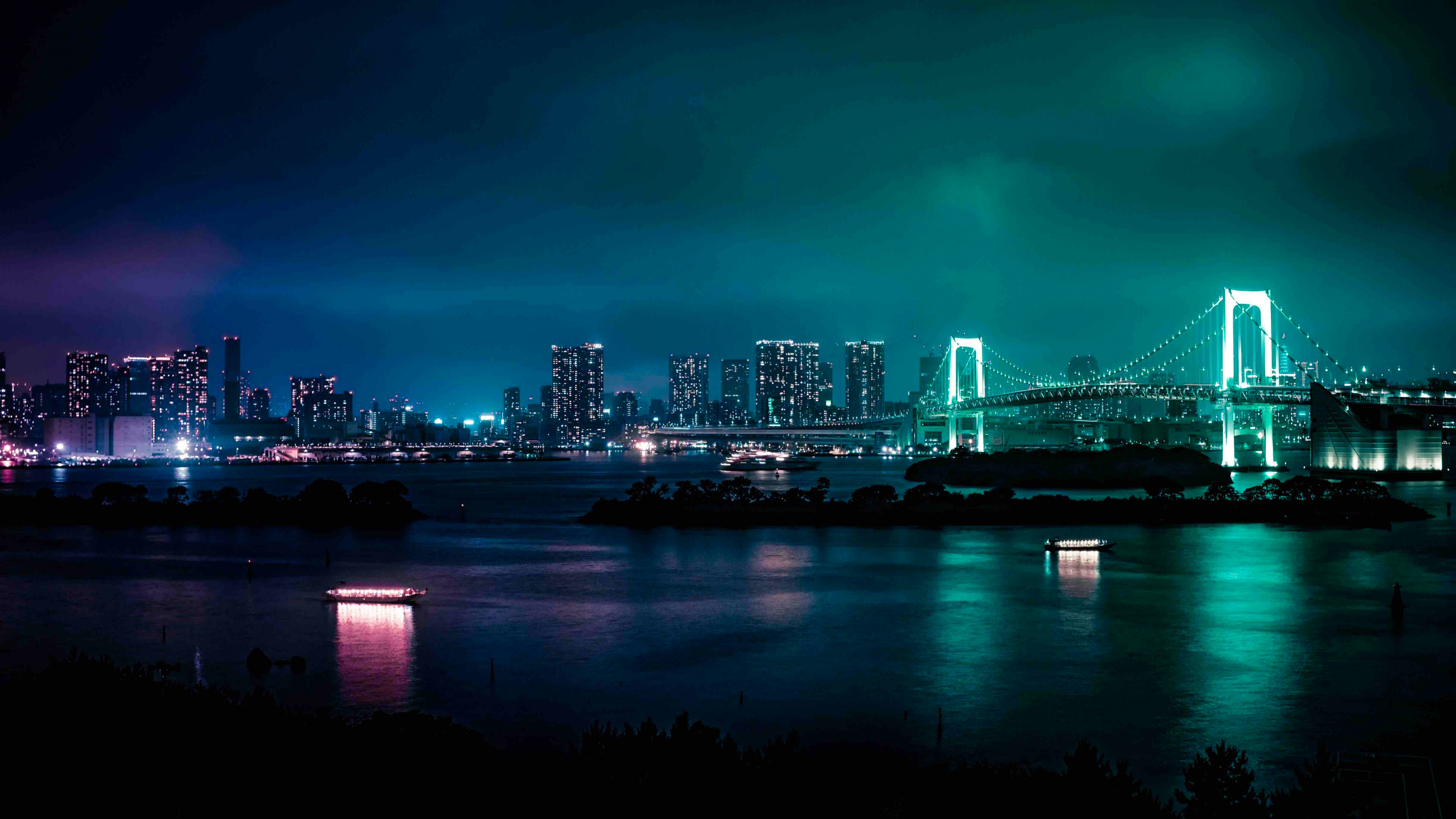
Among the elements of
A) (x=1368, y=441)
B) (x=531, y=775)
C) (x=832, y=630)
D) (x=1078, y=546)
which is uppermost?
(x=1368, y=441)

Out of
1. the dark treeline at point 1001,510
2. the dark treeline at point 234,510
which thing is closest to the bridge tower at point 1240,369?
the dark treeline at point 1001,510

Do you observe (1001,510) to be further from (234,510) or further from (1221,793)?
(1221,793)

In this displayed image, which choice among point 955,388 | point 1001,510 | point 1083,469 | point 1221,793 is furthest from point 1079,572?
point 955,388

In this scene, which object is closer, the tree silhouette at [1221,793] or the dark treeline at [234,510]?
the tree silhouette at [1221,793]

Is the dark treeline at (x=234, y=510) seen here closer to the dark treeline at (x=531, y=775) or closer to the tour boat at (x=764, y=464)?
the dark treeline at (x=531, y=775)

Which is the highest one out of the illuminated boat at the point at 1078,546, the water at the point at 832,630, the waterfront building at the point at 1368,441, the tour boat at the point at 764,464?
the waterfront building at the point at 1368,441

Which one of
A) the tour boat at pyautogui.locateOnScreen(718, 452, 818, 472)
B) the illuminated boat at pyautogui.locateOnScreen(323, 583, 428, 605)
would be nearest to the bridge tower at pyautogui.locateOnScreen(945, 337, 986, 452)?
the tour boat at pyautogui.locateOnScreen(718, 452, 818, 472)

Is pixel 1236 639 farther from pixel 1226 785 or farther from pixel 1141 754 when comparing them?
pixel 1226 785
